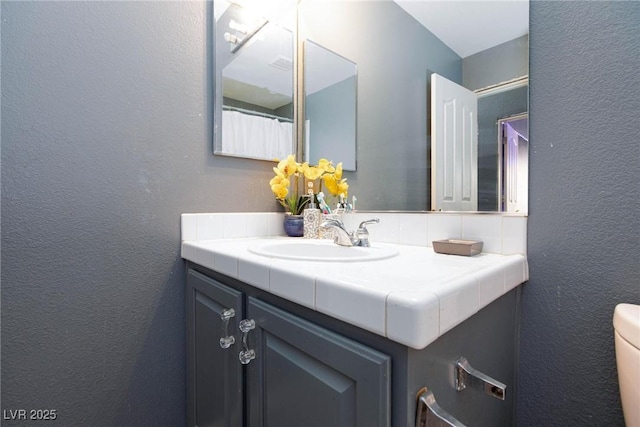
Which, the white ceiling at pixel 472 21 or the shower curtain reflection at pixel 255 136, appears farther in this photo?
the shower curtain reflection at pixel 255 136

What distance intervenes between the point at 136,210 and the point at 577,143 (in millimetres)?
1254

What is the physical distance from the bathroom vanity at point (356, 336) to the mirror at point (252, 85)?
54 centimetres

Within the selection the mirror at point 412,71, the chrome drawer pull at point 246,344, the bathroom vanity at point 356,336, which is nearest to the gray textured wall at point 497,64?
the mirror at point 412,71

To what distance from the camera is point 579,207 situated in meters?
0.68

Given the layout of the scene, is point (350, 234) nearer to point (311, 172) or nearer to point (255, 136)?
point (311, 172)

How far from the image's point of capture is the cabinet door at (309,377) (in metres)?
0.45

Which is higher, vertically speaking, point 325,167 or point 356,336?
point 325,167

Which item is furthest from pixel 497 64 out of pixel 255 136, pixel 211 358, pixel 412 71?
pixel 211 358

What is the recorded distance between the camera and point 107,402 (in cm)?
97

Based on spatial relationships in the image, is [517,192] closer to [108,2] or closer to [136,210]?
[136,210]

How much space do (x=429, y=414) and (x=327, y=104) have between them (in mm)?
1281

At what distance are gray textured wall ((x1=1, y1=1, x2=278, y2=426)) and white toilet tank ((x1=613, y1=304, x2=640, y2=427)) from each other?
117 cm

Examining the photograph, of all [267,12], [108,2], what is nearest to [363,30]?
[267,12]

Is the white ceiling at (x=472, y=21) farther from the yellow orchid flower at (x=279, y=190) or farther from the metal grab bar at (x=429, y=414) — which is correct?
the metal grab bar at (x=429, y=414)
